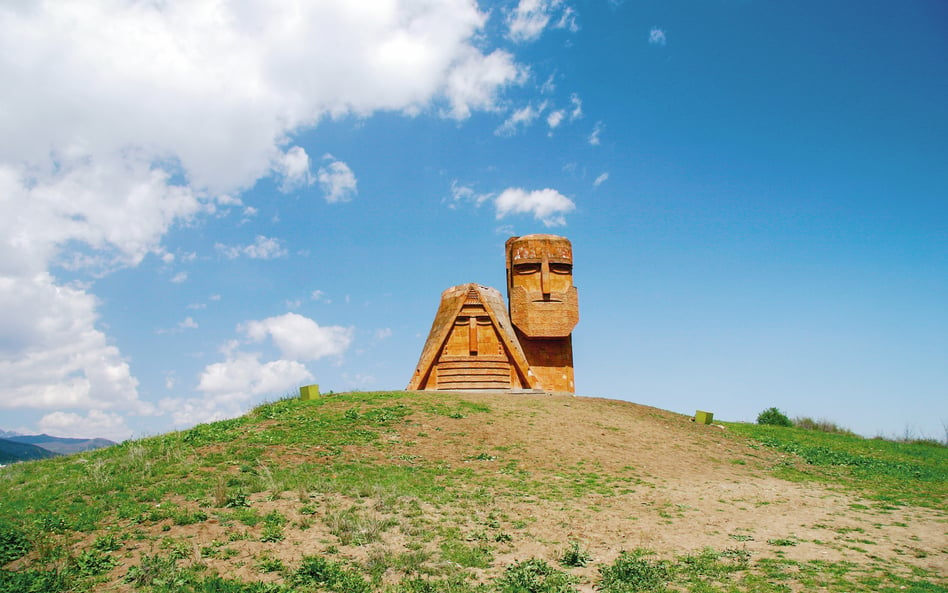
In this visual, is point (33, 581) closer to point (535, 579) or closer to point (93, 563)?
point (93, 563)

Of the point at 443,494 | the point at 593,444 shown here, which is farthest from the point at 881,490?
the point at 443,494

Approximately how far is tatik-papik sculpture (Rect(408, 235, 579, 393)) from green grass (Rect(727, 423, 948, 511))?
25.9ft

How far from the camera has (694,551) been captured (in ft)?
27.2

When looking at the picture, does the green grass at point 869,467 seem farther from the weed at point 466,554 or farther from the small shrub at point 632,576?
the weed at point 466,554

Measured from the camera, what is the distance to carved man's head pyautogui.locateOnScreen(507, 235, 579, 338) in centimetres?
2448

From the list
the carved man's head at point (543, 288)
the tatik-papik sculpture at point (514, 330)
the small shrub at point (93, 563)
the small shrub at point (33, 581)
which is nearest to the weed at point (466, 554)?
the small shrub at point (93, 563)

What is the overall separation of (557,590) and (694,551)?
8.86 feet

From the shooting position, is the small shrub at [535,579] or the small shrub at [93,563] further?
the small shrub at [93,563]

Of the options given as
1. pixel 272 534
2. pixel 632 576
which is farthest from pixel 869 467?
pixel 272 534

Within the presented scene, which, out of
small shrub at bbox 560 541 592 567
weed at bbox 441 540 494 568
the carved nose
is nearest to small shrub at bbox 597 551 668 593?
small shrub at bbox 560 541 592 567

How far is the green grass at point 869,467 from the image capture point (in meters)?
13.0

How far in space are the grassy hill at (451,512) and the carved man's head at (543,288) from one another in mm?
8208

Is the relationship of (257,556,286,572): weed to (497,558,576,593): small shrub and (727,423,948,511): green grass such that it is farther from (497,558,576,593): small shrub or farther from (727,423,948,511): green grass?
(727,423,948,511): green grass

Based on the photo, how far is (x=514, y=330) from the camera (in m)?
24.9
